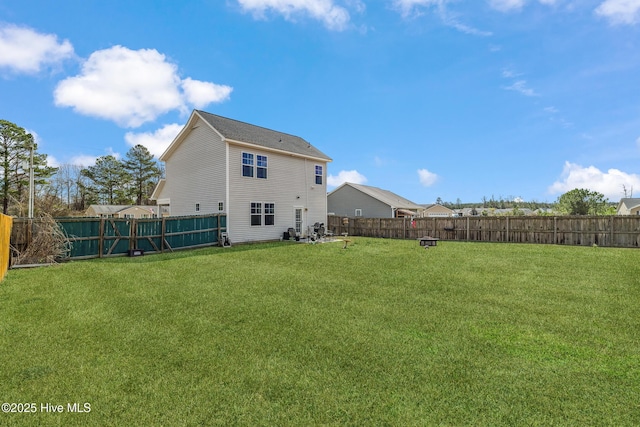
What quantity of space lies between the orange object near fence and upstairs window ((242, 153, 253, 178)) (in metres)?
9.13

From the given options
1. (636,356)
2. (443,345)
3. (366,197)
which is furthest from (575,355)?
(366,197)

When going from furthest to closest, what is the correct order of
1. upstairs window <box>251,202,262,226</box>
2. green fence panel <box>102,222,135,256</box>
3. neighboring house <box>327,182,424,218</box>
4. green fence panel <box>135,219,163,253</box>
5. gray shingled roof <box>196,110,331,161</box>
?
neighboring house <box>327,182,424,218</box> → upstairs window <box>251,202,262,226</box> → gray shingled roof <box>196,110,331,161</box> → green fence panel <box>135,219,163,253</box> → green fence panel <box>102,222,135,256</box>

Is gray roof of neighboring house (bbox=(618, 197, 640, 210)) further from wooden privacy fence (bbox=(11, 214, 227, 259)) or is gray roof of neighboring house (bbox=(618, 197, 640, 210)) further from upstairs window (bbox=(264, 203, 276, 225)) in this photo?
wooden privacy fence (bbox=(11, 214, 227, 259))

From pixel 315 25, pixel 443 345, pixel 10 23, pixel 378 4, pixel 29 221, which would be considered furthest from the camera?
pixel 315 25

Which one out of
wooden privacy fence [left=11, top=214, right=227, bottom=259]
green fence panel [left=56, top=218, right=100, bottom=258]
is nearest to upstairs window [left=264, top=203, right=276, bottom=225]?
wooden privacy fence [left=11, top=214, right=227, bottom=259]

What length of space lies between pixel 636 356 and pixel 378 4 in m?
11.6

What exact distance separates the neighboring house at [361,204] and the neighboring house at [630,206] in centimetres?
2642

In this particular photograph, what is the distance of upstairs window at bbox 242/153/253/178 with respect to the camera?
51.8 ft

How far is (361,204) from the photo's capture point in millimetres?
30328

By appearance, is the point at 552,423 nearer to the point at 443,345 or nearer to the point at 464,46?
the point at 443,345

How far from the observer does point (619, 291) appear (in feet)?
20.8

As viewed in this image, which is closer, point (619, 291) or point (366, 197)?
point (619, 291)

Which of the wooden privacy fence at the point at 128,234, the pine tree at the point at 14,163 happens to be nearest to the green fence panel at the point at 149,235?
the wooden privacy fence at the point at 128,234

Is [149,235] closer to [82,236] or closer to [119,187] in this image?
[82,236]
